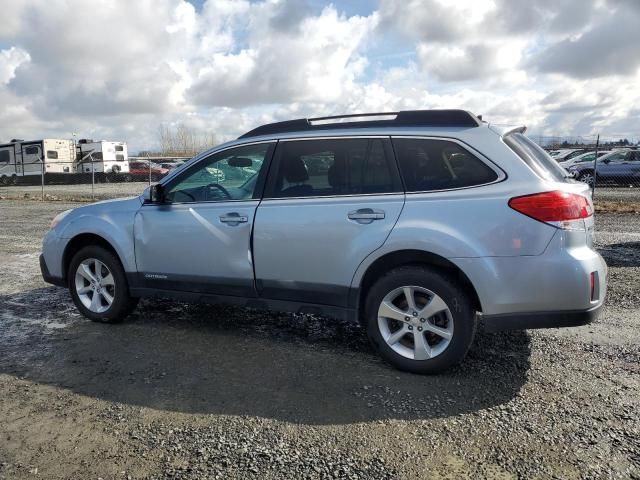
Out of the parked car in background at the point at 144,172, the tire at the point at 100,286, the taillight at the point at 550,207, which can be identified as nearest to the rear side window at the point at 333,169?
the taillight at the point at 550,207

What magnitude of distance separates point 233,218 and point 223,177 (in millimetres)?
506

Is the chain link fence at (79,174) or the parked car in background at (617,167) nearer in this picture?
the parked car in background at (617,167)

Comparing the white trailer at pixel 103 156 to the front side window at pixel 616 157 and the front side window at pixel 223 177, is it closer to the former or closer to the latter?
the front side window at pixel 616 157

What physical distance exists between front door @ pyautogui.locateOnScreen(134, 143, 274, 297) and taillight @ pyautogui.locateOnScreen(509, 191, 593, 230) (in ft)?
6.66

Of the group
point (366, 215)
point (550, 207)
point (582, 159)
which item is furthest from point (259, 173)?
point (582, 159)

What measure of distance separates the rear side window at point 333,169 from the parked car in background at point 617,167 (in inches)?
751

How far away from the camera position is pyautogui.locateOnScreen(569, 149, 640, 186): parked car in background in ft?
67.1

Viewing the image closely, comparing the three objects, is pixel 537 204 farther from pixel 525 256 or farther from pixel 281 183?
pixel 281 183

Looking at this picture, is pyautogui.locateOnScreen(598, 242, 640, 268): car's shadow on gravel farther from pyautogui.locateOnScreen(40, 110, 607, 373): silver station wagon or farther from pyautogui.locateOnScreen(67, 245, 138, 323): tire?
pyautogui.locateOnScreen(67, 245, 138, 323): tire

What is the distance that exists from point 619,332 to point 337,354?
2.53 meters

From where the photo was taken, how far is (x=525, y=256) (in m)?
3.37

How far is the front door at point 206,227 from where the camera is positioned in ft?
14.1

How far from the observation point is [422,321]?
3686 mm

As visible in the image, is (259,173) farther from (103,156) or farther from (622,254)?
(103,156)
